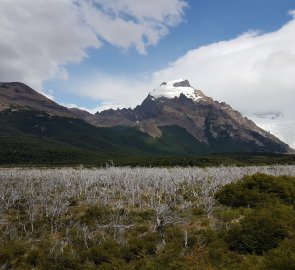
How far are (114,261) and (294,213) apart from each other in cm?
1562

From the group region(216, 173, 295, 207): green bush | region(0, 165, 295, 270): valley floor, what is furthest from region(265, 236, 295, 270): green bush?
region(216, 173, 295, 207): green bush

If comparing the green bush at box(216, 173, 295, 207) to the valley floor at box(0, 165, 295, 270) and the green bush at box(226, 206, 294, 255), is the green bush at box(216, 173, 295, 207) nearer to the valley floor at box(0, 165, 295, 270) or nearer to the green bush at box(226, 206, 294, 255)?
the valley floor at box(0, 165, 295, 270)

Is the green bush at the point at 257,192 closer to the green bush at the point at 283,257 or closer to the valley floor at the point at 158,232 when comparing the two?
the valley floor at the point at 158,232

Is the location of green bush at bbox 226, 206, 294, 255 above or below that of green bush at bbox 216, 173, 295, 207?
below

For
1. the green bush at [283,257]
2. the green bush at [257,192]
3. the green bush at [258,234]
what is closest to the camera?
the green bush at [283,257]

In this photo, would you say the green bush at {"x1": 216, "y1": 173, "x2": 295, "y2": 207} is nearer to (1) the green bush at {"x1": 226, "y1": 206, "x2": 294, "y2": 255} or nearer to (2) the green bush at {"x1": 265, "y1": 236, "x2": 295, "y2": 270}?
(1) the green bush at {"x1": 226, "y1": 206, "x2": 294, "y2": 255}

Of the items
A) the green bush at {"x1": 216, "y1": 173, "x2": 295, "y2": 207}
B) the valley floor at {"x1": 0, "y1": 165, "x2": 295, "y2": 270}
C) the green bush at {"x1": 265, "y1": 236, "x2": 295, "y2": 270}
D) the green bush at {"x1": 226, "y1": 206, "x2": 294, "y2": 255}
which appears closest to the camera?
the green bush at {"x1": 265, "y1": 236, "x2": 295, "y2": 270}

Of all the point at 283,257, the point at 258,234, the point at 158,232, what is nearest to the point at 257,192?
the point at 258,234

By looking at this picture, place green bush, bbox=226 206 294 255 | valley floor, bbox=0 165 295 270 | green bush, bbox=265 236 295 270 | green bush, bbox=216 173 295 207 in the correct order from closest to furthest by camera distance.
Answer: green bush, bbox=265 236 295 270
valley floor, bbox=0 165 295 270
green bush, bbox=226 206 294 255
green bush, bbox=216 173 295 207

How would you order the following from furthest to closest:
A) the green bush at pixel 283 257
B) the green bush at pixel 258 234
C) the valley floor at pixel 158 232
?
1. the green bush at pixel 258 234
2. the valley floor at pixel 158 232
3. the green bush at pixel 283 257

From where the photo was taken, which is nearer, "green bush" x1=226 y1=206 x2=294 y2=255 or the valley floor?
the valley floor

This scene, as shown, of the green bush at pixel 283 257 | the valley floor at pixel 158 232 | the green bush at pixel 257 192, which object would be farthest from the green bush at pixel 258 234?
the green bush at pixel 257 192

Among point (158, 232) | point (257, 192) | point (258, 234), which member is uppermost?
point (257, 192)

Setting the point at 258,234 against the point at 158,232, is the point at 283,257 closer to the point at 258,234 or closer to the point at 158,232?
the point at 258,234
